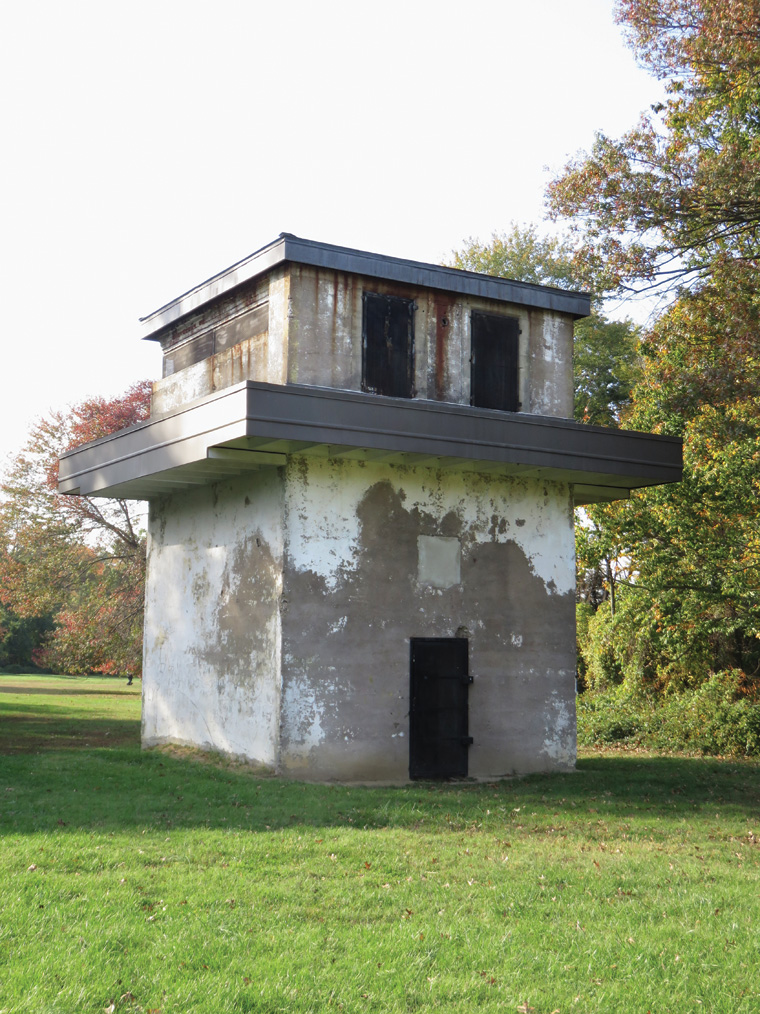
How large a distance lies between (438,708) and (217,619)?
380 cm

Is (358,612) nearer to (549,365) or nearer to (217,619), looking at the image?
(217,619)

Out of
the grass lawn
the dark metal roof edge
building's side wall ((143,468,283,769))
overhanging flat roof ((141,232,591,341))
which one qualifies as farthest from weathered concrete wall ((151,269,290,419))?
the grass lawn

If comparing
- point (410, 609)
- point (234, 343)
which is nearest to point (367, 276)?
point (234, 343)

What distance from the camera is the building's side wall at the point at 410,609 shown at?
1412 cm

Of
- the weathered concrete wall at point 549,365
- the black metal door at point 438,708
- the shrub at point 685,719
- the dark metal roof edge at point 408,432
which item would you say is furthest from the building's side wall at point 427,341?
the shrub at point 685,719

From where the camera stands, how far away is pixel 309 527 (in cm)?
1432

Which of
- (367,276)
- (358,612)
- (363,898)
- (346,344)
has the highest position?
(367,276)

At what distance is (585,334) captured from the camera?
1638 inches

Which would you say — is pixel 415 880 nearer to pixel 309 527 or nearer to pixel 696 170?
pixel 309 527

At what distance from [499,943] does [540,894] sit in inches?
56.6

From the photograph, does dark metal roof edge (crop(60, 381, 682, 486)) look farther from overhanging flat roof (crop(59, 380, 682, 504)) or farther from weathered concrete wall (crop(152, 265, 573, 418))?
weathered concrete wall (crop(152, 265, 573, 418))

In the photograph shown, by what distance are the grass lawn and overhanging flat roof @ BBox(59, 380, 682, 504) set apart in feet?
15.0

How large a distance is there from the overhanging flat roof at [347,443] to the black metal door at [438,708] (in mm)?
2875

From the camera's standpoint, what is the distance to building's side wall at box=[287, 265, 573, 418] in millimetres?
14836
